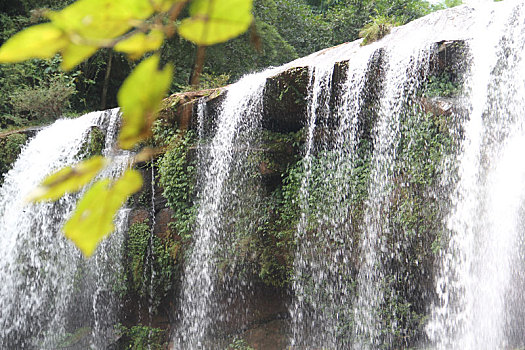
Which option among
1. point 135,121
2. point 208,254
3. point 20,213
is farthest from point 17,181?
point 135,121

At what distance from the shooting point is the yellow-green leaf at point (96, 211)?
0.34m

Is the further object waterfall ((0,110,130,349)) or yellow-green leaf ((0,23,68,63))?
waterfall ((0,110,130,349))

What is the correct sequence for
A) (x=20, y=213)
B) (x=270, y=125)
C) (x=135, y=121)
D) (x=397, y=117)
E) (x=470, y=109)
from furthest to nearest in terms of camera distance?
(x=20, y=213) → (x=270, y=125) → (x=397, y=117) → (x=470, y=109) → (x=135, y=121)

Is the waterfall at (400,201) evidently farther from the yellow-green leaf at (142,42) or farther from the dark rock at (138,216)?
the yellow-green leaf at (142,42)

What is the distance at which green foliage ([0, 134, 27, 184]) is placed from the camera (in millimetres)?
8734

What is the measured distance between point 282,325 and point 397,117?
318 cm

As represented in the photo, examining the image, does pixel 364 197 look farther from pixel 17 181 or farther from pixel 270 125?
pixel 17 181

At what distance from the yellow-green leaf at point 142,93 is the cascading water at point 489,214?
16.7 ft

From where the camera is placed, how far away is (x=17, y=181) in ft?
28.0

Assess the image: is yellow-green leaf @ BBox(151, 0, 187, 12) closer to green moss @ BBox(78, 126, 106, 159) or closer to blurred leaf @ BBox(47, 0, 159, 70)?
blurred leaf @ BBox(47, 0, 159, 70)

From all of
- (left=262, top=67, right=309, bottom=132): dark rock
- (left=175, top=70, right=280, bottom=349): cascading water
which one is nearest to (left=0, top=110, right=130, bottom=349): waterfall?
(left=175, top=70, right=280, bottom=349): cascading water

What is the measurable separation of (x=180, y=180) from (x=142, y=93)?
7.40 meters

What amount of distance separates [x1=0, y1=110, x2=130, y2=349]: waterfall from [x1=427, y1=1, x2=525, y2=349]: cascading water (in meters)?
4.95

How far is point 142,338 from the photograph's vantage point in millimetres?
7219
